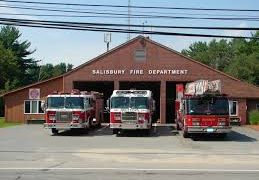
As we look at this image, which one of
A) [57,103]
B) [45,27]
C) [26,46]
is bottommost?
[57,103]

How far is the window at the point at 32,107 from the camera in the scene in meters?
54.0

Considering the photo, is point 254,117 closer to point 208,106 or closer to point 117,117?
point 117,117

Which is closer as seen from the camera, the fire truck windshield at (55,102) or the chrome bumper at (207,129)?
the chrome bumper at (207,129)

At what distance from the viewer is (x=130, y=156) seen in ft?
70.5

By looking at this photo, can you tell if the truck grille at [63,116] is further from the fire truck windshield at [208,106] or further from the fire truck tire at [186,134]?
the fire truck windshield at [208,106]

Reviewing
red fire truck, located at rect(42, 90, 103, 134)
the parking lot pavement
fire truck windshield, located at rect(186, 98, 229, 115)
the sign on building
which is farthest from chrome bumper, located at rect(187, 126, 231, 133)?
the sign on building

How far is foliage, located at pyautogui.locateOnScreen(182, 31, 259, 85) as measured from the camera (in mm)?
89800

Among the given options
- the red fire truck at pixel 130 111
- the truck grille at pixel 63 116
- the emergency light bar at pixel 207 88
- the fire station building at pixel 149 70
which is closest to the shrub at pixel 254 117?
the fire station building at pixel 149 70

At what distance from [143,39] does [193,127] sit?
71.3ft

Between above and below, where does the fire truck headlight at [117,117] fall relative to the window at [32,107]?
below

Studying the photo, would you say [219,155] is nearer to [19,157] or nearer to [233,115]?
[19,157]

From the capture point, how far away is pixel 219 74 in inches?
2016

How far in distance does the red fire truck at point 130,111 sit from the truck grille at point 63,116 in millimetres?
2423

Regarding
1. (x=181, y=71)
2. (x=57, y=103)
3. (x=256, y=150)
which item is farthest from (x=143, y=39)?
(x=256, y=150)
